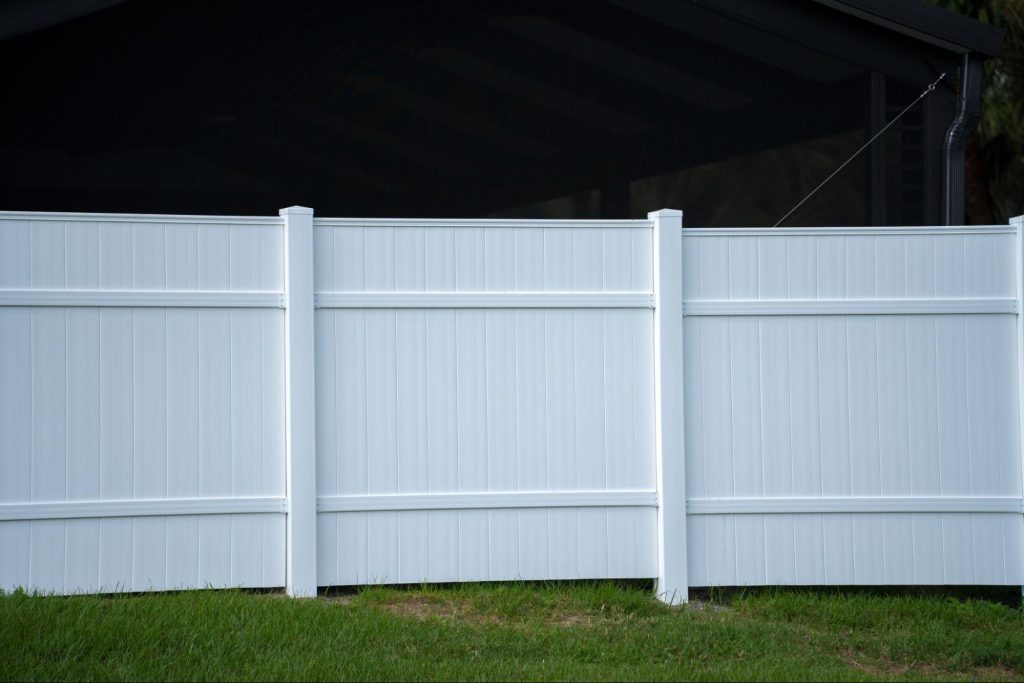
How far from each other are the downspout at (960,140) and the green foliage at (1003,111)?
4.79 m

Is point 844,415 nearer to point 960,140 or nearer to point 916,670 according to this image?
point 916,670

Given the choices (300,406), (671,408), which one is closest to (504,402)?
(671,408)

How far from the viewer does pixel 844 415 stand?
557 cm

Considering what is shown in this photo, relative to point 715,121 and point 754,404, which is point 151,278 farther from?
point 715,121

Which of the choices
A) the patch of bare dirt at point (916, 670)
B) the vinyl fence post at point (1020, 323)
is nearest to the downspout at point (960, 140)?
the vinyl fence post at point (1020, 323)

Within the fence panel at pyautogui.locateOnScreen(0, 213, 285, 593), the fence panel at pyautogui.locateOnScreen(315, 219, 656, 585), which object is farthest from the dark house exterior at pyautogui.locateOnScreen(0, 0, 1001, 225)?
the fence panel at pyautogui.locateOnScreen(315, 219, 656, 585)

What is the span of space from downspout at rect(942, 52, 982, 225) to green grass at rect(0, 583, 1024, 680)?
7.53 feet

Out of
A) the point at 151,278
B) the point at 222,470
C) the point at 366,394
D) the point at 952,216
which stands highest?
the point at 952,216

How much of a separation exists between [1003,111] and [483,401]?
8.24m

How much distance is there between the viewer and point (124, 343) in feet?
17.2

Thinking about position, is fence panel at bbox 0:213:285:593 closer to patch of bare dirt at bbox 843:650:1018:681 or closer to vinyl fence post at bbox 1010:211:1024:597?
patch of bare dirt at bbox 843:650:1018:681

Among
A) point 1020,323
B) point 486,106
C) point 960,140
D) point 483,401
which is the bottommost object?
point 483,401

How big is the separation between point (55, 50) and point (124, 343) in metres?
2.44

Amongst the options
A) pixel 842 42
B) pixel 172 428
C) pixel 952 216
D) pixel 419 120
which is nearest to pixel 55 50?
pixel 419 120
